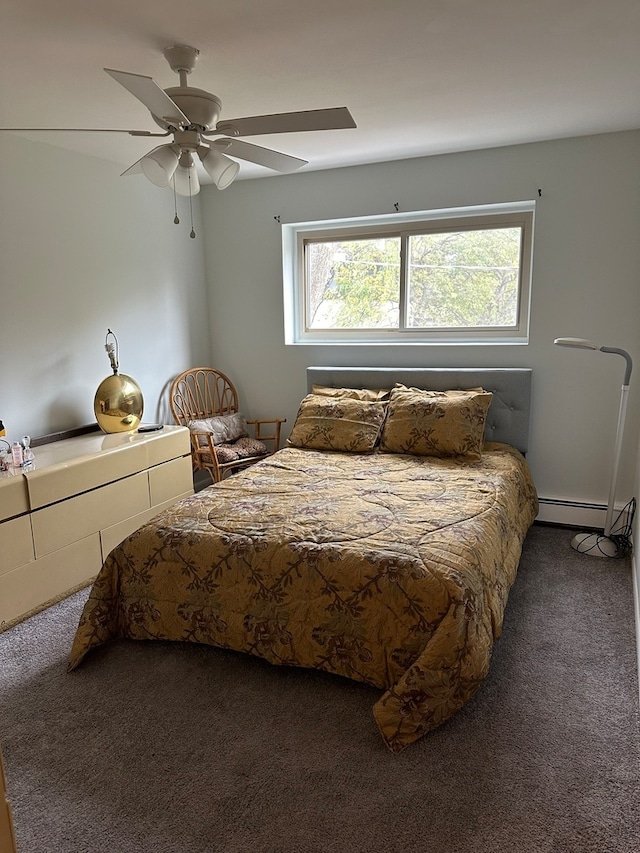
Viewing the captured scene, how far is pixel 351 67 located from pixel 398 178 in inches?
63.7

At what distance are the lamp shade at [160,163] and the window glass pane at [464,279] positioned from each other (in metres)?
2.23

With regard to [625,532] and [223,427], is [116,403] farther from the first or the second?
[625,532]

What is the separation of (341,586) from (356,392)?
2.00m

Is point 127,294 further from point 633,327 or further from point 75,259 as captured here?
point 633,327

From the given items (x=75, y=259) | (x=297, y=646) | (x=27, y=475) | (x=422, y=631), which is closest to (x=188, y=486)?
(x=27, y=475)

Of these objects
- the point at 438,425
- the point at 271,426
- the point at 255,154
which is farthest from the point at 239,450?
the point at 255,154

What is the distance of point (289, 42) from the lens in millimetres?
2062

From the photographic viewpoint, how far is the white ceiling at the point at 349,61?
6.12ft

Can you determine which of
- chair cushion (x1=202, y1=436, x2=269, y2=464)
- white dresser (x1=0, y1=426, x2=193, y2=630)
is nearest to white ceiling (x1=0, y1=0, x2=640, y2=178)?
white dresser (x1=0, y1=426, x2=193, y2=630)

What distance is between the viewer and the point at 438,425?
341cm

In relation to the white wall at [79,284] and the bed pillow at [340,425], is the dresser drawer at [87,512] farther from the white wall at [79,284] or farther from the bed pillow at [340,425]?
the bed pillow at [340,425]

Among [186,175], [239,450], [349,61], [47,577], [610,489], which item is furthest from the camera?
[239,450]

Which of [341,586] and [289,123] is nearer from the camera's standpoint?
[289,123]

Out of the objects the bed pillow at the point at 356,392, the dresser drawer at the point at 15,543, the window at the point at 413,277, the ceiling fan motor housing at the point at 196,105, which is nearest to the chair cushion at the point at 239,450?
the bed pillow at the point at 356,392
